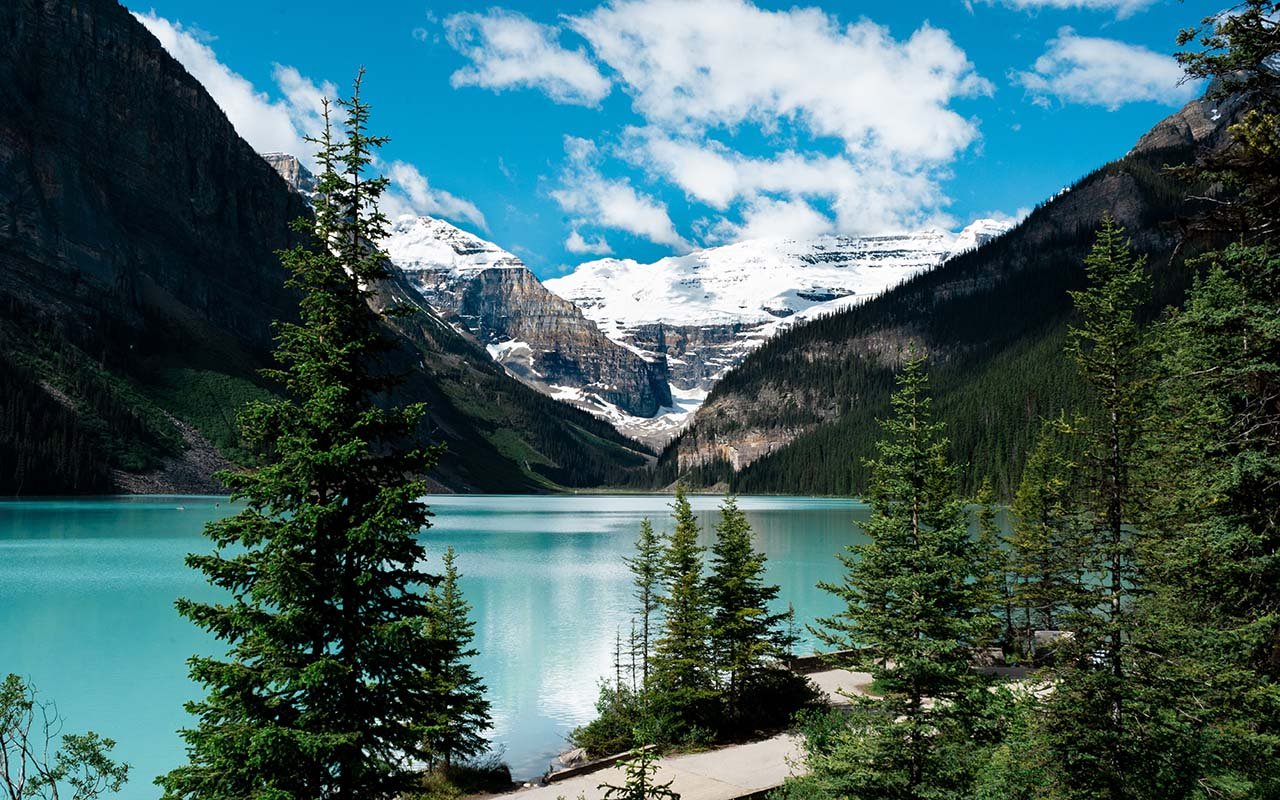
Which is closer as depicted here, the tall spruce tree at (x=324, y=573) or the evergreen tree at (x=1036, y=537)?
the tall spruce tree at (x=324, y=573)

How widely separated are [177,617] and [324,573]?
4320 cm

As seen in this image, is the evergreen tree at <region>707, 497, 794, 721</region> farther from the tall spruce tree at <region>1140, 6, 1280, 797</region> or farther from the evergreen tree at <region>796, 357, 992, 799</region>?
the tall spruce tree at <region>1140, 6, 1280, 797</region>

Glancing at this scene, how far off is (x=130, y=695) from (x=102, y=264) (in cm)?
20629

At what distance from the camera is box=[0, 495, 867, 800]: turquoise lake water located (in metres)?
30.1

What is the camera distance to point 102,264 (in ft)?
650

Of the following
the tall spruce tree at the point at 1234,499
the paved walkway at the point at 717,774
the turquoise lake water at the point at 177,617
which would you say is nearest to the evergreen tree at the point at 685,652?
the paved walkway at the point at 717,774

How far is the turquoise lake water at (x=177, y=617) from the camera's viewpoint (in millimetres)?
30109

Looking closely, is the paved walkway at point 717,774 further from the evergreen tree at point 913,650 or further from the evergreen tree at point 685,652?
the evergreen tree at point 913,650

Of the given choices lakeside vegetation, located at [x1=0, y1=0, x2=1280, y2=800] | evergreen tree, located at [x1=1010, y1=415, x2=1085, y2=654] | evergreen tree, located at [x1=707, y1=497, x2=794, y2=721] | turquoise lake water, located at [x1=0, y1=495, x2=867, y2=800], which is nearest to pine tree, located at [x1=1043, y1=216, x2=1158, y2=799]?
lakeside vegetation, located at [x1=0, y1=0, x2=1280, y2=800]

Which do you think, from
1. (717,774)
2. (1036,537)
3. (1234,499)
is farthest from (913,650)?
(1036,537)

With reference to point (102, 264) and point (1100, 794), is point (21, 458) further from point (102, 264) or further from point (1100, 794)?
point (1100, 794)

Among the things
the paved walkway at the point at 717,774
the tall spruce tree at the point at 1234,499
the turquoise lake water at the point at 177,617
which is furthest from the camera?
the turquoise lake water at the point at 177,617

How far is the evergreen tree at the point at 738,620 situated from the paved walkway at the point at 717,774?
2382 millimetres

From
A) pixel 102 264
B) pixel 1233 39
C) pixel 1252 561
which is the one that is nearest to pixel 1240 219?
pixel 1233 39
